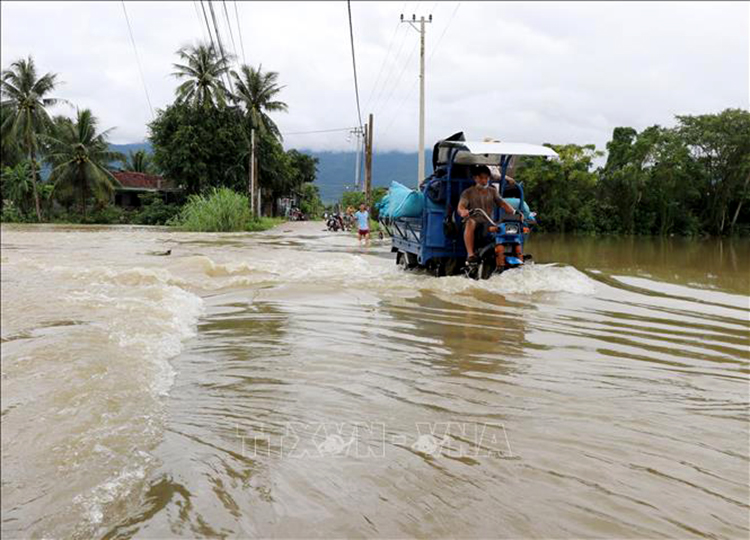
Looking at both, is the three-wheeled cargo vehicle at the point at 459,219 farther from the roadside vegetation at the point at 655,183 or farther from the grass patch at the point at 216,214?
the roadside vegetation at the point at 655,183

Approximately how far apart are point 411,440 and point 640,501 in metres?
1.06

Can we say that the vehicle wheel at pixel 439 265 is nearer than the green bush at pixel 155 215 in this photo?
Yes

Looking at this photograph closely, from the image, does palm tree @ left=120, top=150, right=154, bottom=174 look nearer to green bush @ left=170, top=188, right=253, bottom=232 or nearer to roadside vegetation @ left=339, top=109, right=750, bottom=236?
roadside vegetation @ left=339, top=109, right=750, bottom=236

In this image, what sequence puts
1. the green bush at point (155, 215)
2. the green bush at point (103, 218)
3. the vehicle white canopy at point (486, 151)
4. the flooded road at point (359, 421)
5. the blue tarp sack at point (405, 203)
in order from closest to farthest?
the flooded road at point (359, 421), the vehicle white canopy at point (486, 151), the blue tarp sack at point (405, 203), the green bush at point (103, 218), the green bush at point (155, 215)

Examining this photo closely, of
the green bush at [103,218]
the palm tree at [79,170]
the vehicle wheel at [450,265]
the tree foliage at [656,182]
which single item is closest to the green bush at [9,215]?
the vehicle wheel at [450,265]

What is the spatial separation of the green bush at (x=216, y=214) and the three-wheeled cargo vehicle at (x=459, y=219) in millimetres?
Result: 17118

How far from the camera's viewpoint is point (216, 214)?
25.5 meters

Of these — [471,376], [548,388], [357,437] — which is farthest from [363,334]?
[357,437]

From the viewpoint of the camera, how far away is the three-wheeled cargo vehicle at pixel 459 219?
862 centimetres

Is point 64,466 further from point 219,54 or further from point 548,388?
point 219,54

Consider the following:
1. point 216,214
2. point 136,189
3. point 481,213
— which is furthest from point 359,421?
point 136,189

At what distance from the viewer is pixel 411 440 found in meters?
2.93

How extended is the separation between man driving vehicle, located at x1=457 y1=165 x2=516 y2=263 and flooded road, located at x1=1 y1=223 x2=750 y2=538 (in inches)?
94.7

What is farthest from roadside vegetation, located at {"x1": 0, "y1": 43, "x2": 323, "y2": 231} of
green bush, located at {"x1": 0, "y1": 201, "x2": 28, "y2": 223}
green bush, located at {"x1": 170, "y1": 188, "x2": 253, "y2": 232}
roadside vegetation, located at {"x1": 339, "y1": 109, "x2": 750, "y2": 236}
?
green bush, located at {"x1": 0, "y1": 201, "x2": 28, "y2": 223}
